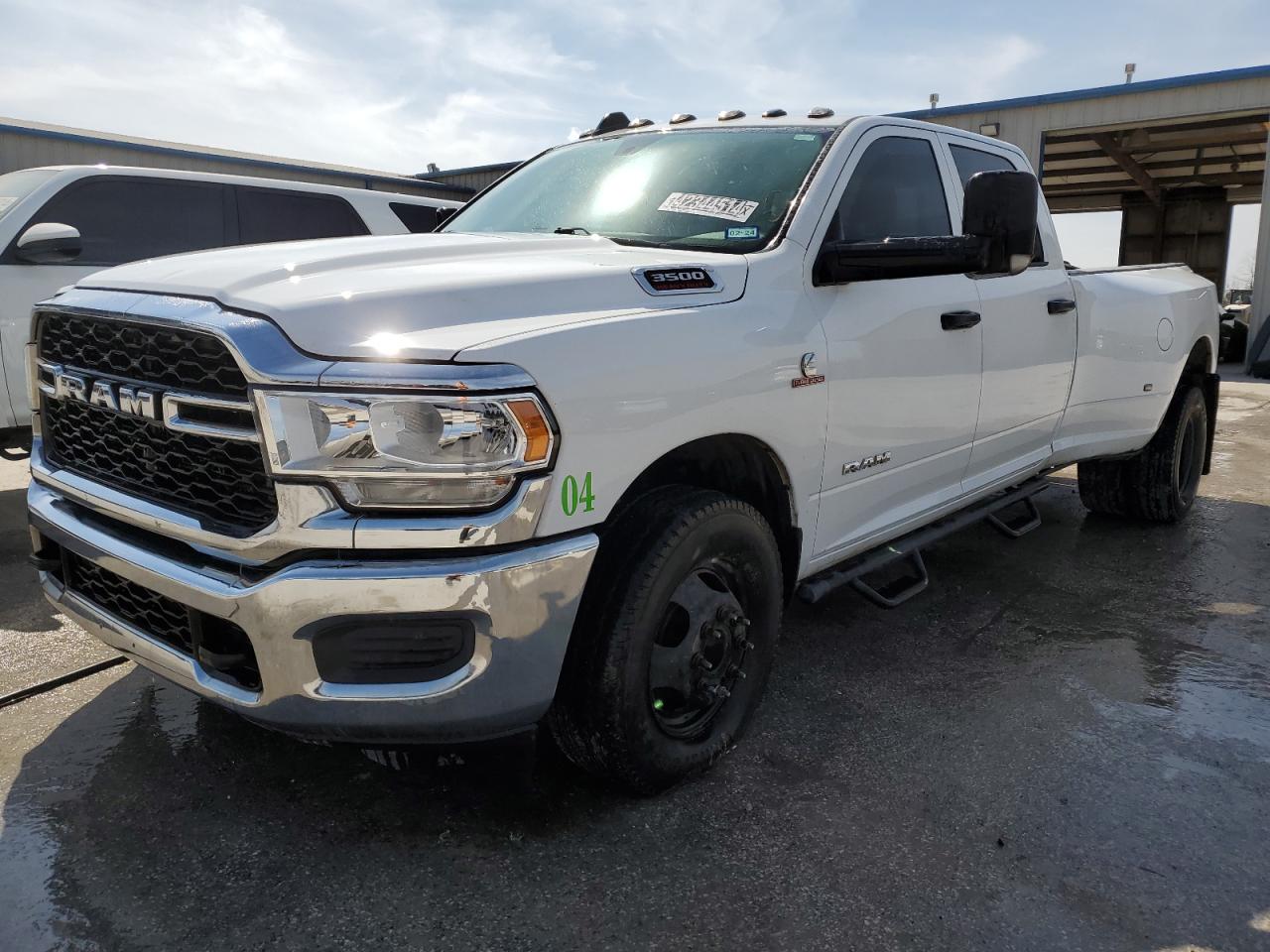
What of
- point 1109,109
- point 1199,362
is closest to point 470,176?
point 1109,109

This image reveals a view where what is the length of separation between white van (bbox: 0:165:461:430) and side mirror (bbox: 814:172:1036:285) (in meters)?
2.59

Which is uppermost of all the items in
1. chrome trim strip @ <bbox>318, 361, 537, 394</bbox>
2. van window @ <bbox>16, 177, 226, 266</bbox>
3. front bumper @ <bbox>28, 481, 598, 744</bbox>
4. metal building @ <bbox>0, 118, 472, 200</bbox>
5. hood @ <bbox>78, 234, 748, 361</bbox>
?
metal building @ <bbox>0, 118, 472, 200</bbox>

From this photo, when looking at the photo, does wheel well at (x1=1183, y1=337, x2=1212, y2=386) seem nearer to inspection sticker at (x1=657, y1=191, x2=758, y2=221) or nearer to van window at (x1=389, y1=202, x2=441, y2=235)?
inspection sticker at (x1=657, y1=191, x2=758, y2=221)

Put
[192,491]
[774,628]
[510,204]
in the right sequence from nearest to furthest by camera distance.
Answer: [192,491]
[774,628]
[510,204]

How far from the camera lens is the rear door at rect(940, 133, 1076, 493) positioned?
364 centimetres

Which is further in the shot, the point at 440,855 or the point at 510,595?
the point at 440,855

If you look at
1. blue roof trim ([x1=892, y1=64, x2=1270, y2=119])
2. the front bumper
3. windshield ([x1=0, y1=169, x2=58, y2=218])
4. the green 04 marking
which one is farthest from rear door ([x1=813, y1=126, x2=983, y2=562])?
blue roof trim ([x1=892, y1=64, x2=1270, y2=119])

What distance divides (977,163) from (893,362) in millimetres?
1462

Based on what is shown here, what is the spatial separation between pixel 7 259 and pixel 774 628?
195 inches

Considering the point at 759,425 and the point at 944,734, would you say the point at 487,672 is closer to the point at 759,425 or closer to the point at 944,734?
the point at 759,425

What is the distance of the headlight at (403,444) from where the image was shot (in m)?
1.87

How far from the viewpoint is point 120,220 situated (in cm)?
586

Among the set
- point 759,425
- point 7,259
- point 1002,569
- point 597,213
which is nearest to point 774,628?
point 759,425

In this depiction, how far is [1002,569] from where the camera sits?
4.71 meters
